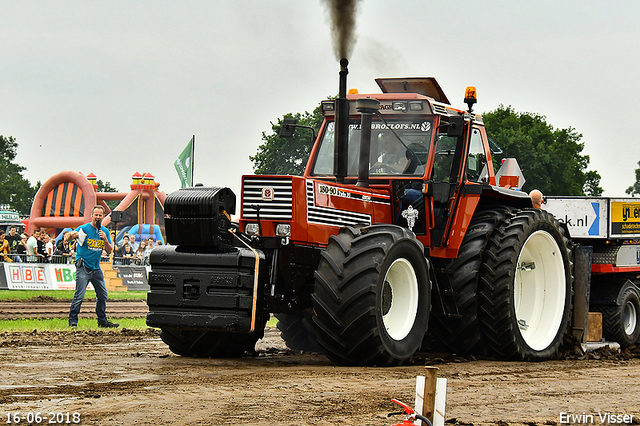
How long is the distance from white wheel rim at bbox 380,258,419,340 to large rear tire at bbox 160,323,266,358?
Result: 133 centimetres

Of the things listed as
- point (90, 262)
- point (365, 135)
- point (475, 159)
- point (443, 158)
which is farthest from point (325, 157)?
point (90, 262)

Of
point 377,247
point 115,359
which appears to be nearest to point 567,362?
point 377,247

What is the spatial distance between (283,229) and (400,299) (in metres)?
1.42

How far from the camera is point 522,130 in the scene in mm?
63000

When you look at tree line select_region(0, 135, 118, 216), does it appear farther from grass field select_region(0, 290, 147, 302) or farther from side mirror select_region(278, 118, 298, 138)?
side mirror select_region(278, 118, 298, 138)

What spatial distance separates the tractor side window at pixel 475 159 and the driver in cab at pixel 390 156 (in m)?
0.90

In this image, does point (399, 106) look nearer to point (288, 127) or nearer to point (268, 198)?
point (288, 127)

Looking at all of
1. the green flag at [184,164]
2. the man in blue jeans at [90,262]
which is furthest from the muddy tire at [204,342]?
the green flag at [184,164]

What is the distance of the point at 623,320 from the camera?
13.3 metres

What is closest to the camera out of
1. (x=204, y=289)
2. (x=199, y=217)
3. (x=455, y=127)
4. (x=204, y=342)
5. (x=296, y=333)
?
(x=204, y=289)

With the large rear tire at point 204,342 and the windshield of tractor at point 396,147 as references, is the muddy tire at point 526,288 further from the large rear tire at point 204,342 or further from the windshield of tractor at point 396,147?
the large rear tire at point 204,342

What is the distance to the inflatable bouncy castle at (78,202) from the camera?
42.4 meters

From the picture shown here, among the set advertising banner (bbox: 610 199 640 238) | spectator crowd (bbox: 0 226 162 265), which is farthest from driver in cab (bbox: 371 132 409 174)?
spectator crowd (bbox: 0 226 162 265)

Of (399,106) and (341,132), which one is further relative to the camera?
(399,106)
